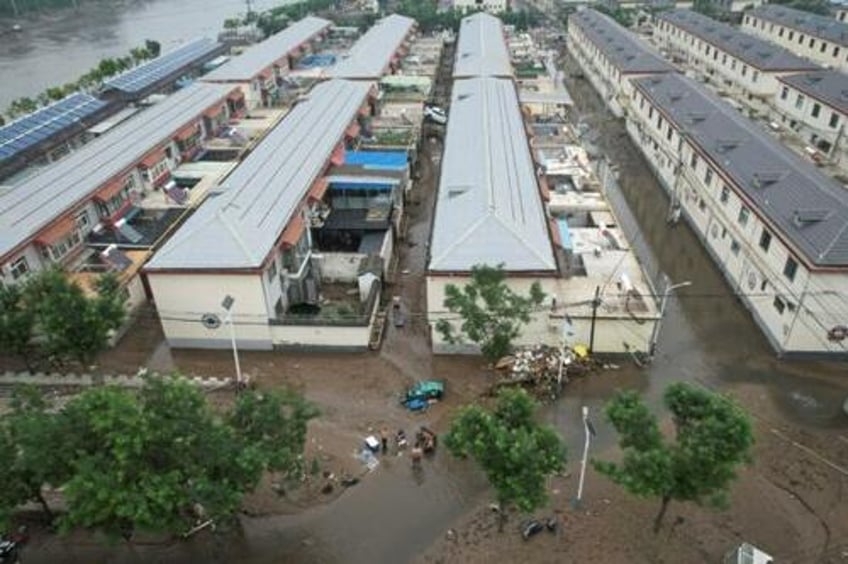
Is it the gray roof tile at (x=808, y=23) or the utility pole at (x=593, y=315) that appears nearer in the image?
the utility pole at (x=593, y=315)

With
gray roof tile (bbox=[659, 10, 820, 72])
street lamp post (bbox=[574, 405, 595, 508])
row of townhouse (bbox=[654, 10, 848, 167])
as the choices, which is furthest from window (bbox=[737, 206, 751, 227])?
gray roof tile (bbox=[659, 10, 820, 72])

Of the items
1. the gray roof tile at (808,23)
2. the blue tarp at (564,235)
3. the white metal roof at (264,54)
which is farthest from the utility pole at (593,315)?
the gray roof tile at (808,23)

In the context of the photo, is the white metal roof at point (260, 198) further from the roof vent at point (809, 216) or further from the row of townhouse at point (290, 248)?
the roof vent at point (809, 216)

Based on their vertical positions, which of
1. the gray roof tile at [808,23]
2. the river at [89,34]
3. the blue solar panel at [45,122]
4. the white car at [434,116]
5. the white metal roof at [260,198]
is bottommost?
the river at [89,34]

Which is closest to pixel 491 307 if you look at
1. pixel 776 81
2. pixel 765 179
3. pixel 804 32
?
pixel 765 179

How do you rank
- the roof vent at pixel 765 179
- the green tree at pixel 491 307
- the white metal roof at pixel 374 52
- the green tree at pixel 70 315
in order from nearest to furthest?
the green tree at pixel 70 315 → the green tree at pixel 491 307 → the roof vent at pixel 765 179 → the white metal roof at pixel 374 52

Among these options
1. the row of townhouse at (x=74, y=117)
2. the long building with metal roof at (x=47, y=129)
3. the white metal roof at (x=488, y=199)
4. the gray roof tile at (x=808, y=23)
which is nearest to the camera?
the white metal roof at (x=488, y=199)

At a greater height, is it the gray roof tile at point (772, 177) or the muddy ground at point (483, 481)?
the gray roof tile at point (772, 177)

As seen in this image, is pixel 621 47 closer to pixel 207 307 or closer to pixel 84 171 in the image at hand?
pixel 84 171
